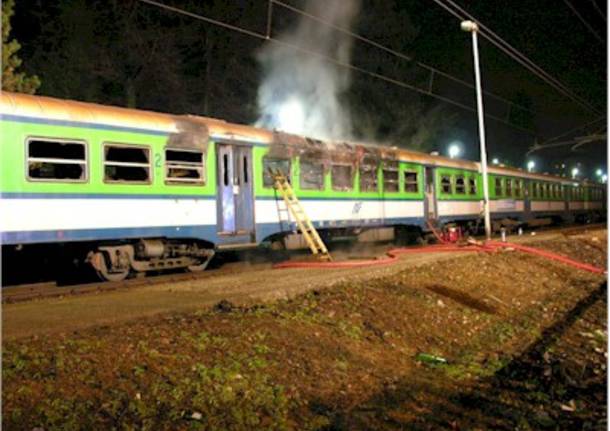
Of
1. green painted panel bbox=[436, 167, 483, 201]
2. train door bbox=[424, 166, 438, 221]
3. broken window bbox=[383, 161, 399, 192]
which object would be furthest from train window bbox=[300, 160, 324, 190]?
green painted panel bbox=[436, 167, 483, 201]

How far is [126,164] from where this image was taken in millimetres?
11156

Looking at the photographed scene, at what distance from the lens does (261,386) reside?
542 centimetres

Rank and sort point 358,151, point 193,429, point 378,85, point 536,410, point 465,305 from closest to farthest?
point 193,429
point 536,410
point 465,305
point 358,151
point 378,85

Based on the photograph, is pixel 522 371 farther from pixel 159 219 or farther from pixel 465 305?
pixel 159 219

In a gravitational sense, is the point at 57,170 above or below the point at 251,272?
above

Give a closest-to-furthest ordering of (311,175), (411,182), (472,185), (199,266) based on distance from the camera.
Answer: (199,266) → (311,175) → (411,182) → (472,185)

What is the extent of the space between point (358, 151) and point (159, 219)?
7.26m

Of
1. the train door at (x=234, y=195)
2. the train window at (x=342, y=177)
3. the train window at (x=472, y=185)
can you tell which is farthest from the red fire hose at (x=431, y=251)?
the train window at (x=472, y=185)

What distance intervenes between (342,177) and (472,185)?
964cm

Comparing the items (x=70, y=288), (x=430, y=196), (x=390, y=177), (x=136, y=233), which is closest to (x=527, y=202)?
(x=430, y=196)

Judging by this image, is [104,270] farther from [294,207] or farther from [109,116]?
[294,207]

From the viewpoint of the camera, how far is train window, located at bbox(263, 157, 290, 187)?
45.9 feet

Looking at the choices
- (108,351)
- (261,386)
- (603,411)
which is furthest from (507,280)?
(108,351)

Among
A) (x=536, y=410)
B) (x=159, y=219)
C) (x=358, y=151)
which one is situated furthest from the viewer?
(x=358, y=151)
